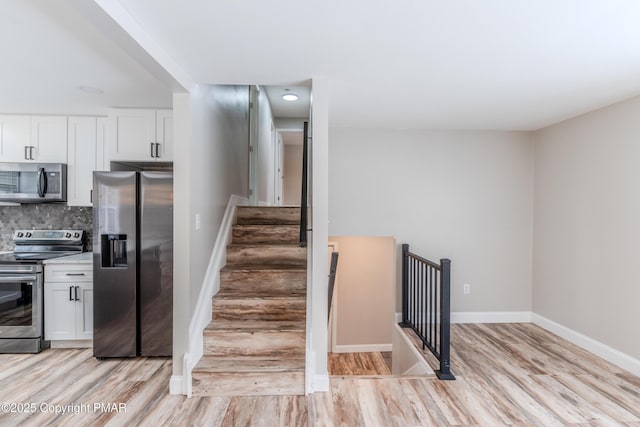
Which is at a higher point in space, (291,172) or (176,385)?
(291,172)

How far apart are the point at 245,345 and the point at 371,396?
998mm

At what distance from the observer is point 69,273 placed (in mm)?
2980

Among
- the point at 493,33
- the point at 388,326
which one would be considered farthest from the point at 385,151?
the point at 388,326

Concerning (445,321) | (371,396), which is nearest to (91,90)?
(371,396)

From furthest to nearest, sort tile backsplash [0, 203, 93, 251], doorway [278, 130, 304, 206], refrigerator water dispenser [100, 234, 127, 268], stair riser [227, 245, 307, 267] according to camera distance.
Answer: doorway [278, 130, 304, 206], tile backsplash [0, 203, 93, 251], stair riser [227, 245, 307, 267], refrigerator water dispenser [100, 234, 127, 268]

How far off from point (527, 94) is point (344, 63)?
5.40 feet

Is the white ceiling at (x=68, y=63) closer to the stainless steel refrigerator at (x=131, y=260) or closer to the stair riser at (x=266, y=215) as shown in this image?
the stainless steel refrigerator at (x=131, y=260)

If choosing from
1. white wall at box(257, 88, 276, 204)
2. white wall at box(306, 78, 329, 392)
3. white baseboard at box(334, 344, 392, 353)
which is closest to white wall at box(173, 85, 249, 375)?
white wall at box(306, 78, 329, 392)

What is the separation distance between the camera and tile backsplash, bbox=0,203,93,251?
3533 millimetres

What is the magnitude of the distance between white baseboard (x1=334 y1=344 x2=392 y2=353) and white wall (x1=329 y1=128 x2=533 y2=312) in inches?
64.5

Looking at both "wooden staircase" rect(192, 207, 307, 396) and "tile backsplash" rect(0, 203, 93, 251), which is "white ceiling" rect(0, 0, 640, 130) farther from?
"wooden staircase" rect(192, 207, 307, 396)

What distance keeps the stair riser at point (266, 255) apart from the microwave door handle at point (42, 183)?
1946mm

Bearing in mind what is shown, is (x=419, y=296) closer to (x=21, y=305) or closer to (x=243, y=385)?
(x=243, y=385)

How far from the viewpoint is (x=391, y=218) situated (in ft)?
13.0
